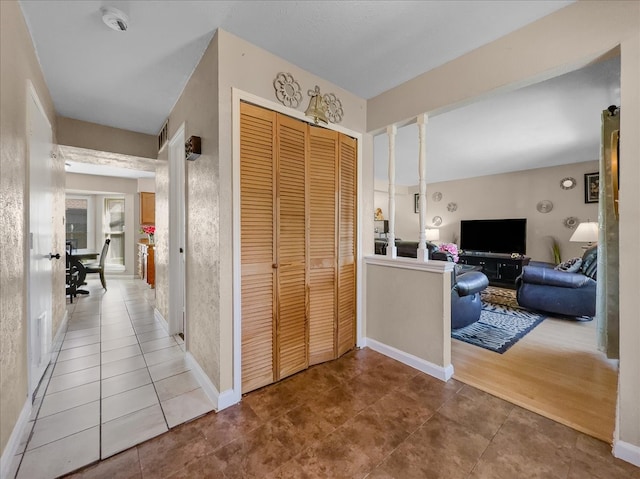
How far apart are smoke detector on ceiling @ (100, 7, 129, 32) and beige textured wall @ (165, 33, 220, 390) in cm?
46

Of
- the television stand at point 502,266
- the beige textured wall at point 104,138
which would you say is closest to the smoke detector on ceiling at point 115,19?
the beige textured wall at point 104,138

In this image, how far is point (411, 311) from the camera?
88.6 inches

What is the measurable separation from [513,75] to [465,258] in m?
4.77

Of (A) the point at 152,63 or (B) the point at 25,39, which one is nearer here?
(B) the point at 25,39

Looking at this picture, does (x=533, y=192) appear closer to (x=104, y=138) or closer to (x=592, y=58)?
(x=592, y=58)

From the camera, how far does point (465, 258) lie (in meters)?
5.87

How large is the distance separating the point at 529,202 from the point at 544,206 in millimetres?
262

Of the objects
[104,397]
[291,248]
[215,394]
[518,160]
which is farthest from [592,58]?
[518,160]

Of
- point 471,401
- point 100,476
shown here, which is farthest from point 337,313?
point 100,476

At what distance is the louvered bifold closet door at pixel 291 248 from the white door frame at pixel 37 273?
1.52 metres

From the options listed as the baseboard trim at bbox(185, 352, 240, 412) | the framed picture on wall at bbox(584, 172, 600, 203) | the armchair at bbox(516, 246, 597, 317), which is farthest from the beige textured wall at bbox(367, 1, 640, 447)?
the framed picture on wall at bbox(584, 172, 600, 203)

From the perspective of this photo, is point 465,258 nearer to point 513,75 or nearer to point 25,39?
point 513,75

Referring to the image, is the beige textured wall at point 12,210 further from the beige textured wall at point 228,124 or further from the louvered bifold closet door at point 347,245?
the louvered bifold closet door at point 347,245

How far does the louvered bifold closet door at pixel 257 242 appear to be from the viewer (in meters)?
1.82
